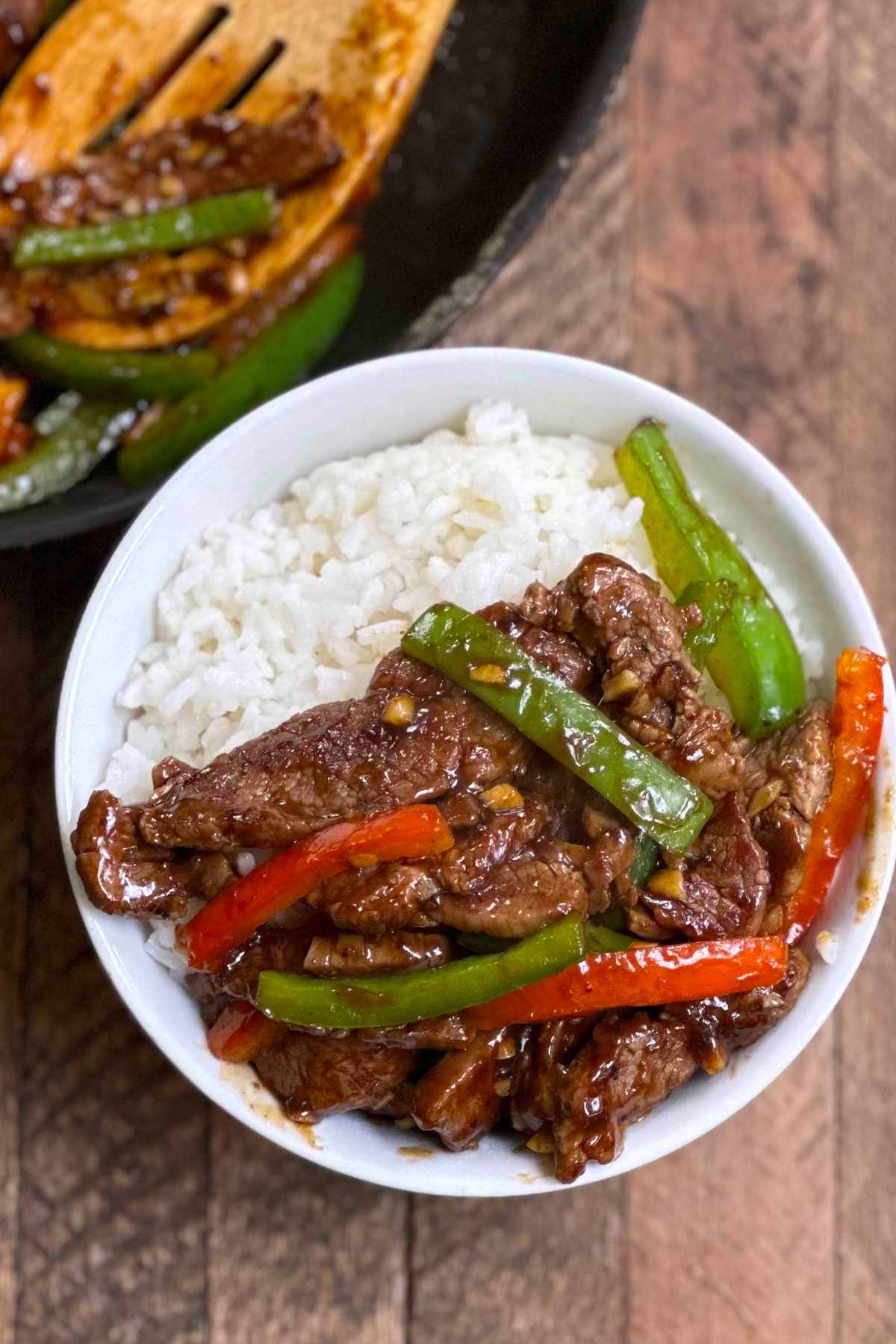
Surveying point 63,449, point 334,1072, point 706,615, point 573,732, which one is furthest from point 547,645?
point 63,449

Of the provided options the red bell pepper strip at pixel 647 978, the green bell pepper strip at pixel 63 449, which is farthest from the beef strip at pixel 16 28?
the red bell pepper strip at pixel 647 978

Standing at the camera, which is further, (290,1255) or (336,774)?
(290,1255)

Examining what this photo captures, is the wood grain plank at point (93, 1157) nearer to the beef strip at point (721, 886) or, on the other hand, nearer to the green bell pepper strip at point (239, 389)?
the green bell pepper strip at point (239, 389)

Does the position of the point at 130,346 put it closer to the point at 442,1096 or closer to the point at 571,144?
the point at 571,144

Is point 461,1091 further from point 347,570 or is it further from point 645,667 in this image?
point 347,570

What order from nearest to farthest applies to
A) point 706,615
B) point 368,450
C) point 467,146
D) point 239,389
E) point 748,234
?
point 706,615 < point 368,450 < point 239,389 < point 467,146 < point 748,234

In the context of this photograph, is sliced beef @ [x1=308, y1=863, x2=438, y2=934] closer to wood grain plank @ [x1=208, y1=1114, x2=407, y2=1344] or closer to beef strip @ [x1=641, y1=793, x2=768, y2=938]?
beef strip @ [x1=641, y1=793, x2=768, y2=938]
